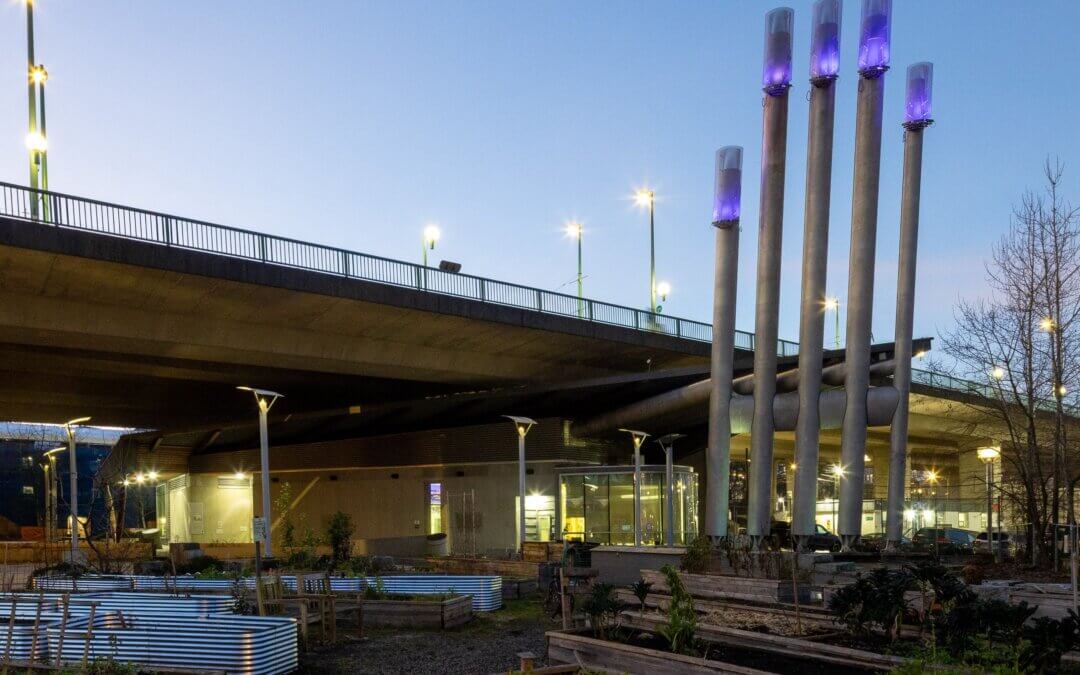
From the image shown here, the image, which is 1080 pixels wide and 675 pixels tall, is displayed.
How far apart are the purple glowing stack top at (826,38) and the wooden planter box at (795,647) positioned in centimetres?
2697

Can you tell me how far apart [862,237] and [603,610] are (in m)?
26.5

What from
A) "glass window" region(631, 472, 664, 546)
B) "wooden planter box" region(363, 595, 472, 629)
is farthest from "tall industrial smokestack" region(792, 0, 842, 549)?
"wooden planter box" region(363, 595, 472, 629)

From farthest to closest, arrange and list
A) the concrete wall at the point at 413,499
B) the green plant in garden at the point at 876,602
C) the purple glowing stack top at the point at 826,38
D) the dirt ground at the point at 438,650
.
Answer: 1. the concrete wall at the point at 413,499
2. the purple glowing stack top at the point at 826,38
3. the dirt ground at the point at 438,650
4. the green plant in garden at the point at 876,602

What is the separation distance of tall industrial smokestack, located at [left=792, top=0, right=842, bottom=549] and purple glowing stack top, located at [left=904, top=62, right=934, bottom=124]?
320 cm

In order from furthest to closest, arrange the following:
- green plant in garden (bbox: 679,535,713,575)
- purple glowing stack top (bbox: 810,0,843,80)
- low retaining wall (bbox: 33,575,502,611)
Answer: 1. purple glowing stack top (bbox: 810,0,843,80)
2. green plant in garden (bbox: 679,535,713,575)
3. low retaining wall (bbox: 33,575,502,611)

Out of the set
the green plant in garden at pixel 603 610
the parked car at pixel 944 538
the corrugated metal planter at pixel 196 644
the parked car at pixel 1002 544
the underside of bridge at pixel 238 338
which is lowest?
the parked car at pixel 944 538

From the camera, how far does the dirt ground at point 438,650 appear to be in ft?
51.8

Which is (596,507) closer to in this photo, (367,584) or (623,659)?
(367,584)

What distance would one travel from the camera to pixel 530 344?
4088cm

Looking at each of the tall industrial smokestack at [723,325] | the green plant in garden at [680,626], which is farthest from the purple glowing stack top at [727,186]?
the green plant in garden at [680,626]

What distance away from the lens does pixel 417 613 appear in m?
20.0

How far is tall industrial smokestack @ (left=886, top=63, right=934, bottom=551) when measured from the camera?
126 ft

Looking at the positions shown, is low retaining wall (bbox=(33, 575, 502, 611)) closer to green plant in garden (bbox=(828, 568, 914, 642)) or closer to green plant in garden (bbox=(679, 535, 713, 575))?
green plant in garden (bbox=(679, 535, 713, 575))

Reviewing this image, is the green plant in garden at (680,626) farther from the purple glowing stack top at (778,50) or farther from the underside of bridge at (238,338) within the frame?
the purple glowing stack top at (778,50)
